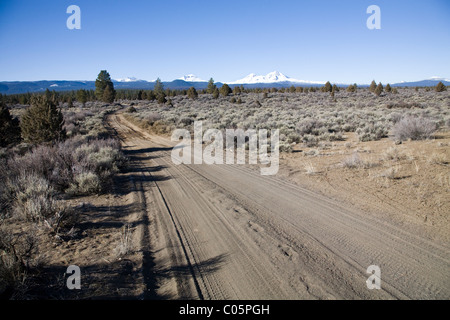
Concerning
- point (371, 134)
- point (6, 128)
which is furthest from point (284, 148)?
point (6, 128)

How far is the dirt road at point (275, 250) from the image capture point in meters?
3.37

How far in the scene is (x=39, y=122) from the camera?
11766mm

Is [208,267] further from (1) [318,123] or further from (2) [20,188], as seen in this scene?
(1) [318,123]

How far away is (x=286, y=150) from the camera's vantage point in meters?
12.3

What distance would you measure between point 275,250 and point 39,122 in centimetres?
1321

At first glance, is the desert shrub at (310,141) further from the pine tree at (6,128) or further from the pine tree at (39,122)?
the pine tree at (6,128)

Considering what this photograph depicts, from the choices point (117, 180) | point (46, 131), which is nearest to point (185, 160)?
point (117, 180)

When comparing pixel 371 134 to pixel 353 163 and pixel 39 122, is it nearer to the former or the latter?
pixel 353 163

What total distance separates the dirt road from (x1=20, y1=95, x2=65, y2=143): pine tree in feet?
27.9

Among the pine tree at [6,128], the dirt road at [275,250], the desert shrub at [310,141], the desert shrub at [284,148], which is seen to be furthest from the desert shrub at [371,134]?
the pine tree at [6,128]

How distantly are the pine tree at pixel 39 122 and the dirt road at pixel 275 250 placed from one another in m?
8.50

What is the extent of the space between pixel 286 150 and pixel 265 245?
8493 millimetres

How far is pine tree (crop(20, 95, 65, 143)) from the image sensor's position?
1177 centimetres

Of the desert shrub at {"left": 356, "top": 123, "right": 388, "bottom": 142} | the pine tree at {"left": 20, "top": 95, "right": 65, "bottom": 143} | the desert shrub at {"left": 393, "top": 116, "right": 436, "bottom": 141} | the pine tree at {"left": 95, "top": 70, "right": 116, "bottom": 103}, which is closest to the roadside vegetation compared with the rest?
the pine tree at {"left": 20, "top": 95, "right": 65, "bottom": 143}
